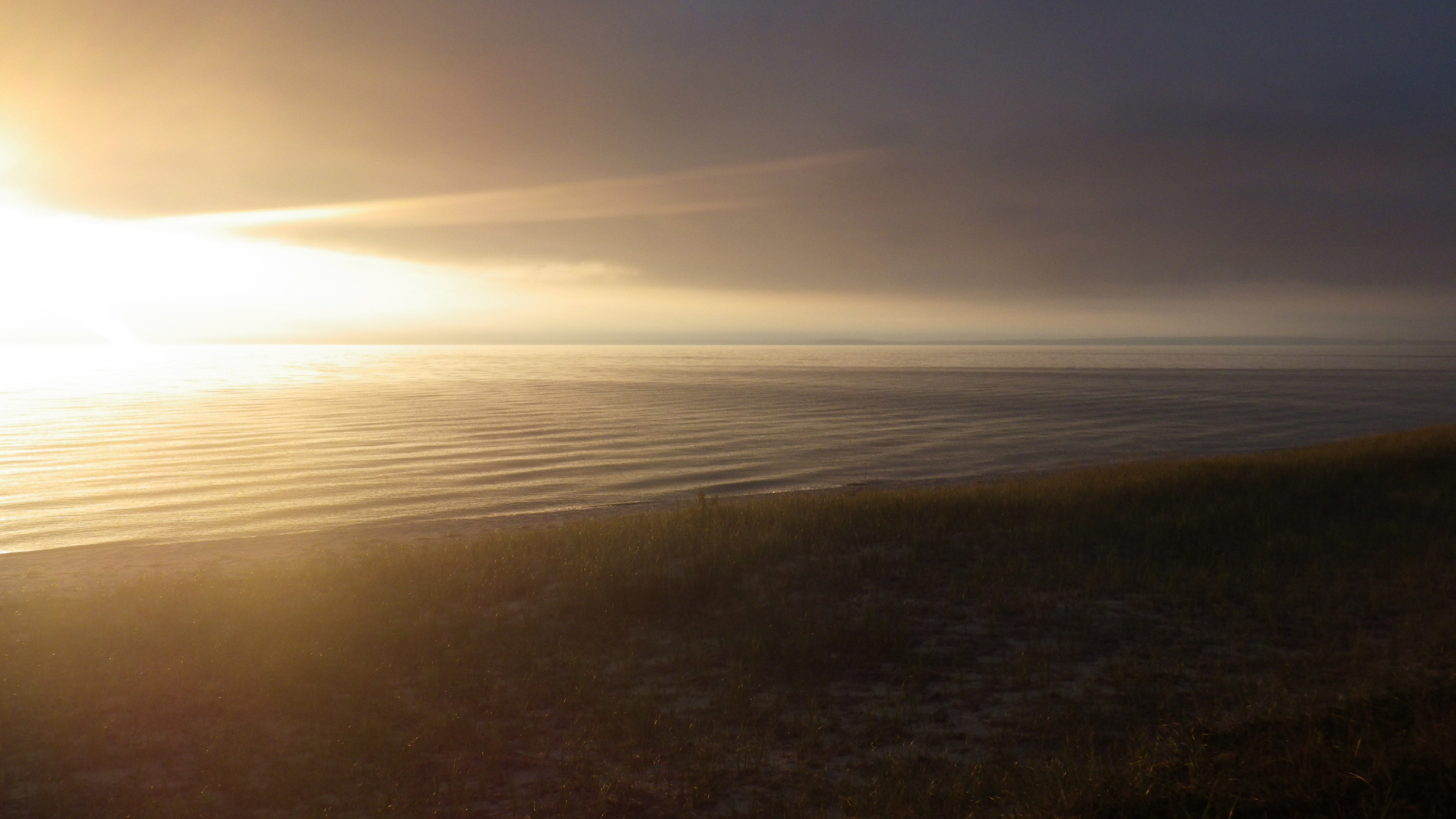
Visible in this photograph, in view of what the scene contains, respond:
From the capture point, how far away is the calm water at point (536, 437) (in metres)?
23.8

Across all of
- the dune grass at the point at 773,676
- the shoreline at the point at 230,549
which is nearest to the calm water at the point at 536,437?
the shoreline at the point at 230,549

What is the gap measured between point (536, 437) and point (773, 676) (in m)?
31.2

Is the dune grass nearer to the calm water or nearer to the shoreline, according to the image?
the shoreline

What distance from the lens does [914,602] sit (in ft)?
39.3

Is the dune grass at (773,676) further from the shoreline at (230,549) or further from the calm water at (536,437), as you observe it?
the calm water at (536,437)

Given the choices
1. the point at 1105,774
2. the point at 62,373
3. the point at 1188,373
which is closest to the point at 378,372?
the point at 62,373

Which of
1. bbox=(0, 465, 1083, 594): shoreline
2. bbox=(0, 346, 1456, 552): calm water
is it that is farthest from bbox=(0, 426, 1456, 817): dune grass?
bbox=(0, 346, 1456, 552): calm water

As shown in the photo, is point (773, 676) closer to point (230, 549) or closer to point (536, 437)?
point (230, 549)

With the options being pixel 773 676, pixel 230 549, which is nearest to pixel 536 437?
pixel 230 549

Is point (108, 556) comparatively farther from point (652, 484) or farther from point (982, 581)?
point (982, 581)

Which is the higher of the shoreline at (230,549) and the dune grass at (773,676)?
the dune grass at (773,676)

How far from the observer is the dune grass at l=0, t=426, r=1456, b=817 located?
6648mm

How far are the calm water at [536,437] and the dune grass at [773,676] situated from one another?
1010 centimetres

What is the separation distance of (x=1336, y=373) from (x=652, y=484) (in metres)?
101
